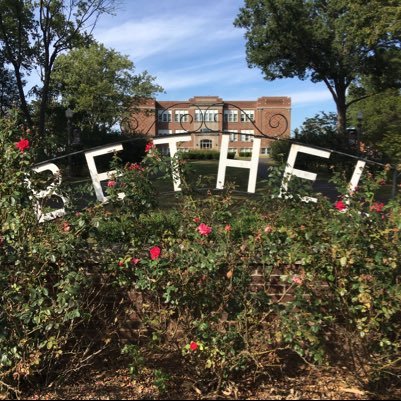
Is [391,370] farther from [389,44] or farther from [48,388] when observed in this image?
[389,44]

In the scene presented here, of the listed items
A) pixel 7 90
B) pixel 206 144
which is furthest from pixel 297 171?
pixel 206 144

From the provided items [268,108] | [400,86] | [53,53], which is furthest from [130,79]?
[268,108]

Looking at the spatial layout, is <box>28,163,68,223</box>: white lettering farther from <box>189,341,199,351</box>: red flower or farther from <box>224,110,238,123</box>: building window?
<box>224,110,238,123</box>: building window

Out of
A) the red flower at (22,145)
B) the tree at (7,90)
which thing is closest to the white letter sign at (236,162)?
the red flower at (22,145)

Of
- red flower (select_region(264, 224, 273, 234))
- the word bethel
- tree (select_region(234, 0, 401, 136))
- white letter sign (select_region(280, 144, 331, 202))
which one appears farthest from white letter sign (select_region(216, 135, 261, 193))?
tree (select_region(234, 0, 401, 136))

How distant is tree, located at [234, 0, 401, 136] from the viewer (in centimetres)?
2244

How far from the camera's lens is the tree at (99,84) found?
3691 centimetres

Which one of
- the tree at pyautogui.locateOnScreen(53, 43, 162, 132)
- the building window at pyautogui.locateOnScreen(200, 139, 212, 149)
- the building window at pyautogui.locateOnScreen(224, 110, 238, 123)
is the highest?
the tree at pyautogui.locateOnScreen(53, 43, 162, 132)

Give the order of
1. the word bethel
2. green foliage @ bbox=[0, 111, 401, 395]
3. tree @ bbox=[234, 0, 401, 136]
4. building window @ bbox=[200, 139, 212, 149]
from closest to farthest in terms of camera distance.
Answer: green foliage @ bbox=[0, 111, 401, 395]
the word bethel
tree @ bbox=[234, 0, 401, 136]
building window @ bbox=[200, 139, 212, 149]

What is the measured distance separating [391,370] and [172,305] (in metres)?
1.55

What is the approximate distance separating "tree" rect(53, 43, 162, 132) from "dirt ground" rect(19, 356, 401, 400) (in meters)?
33.9

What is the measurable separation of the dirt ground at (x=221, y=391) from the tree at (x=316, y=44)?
19961 millimetres

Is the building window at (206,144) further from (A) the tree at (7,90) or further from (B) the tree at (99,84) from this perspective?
(A) the tree at (7,90)

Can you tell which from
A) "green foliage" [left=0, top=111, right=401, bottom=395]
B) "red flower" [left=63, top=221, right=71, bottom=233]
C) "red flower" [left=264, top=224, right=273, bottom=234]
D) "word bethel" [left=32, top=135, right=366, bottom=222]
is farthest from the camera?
"word bethel" [left=32, top=135, right=366, bottom=222]
